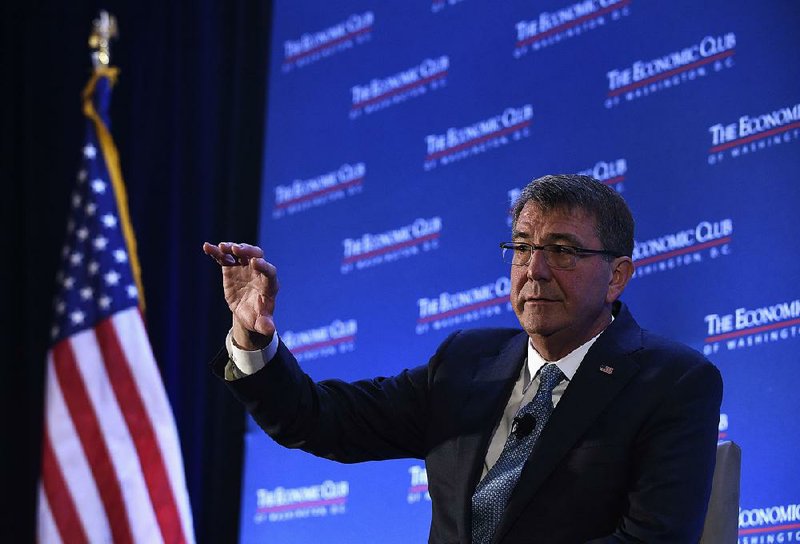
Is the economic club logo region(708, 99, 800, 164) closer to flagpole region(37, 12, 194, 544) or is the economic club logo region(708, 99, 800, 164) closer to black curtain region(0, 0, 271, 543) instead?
black curtain region(0, 0, 271, 543)

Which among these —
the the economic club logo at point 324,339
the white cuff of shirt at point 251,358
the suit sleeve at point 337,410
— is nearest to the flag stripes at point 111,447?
the the economic club logo at point 324,339

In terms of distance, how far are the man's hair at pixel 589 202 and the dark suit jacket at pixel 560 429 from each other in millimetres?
205

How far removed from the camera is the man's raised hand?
7.91ft

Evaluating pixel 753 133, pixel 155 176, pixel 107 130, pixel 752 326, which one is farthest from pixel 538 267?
pixel 155 176

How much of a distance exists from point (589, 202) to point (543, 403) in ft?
1.61

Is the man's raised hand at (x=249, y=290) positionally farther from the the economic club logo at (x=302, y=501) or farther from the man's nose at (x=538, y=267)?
the the economic club logo at (x=302, y=501)

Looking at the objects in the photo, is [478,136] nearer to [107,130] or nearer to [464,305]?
[464,305]

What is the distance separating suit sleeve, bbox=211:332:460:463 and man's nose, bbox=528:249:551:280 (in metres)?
0.40

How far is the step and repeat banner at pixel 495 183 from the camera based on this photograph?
343 centimetres

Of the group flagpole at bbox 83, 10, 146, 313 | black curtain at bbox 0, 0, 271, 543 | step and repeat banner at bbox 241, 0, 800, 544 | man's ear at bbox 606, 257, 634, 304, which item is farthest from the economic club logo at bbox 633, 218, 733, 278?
flagpole at bbox 83, 10, 146, 313

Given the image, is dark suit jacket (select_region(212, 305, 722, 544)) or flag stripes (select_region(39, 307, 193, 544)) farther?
flag stripes (select_region(39, 307, 193, 544))

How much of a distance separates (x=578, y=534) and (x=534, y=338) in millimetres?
503

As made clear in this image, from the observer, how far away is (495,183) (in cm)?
419

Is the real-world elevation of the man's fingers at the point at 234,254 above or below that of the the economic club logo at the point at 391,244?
below
